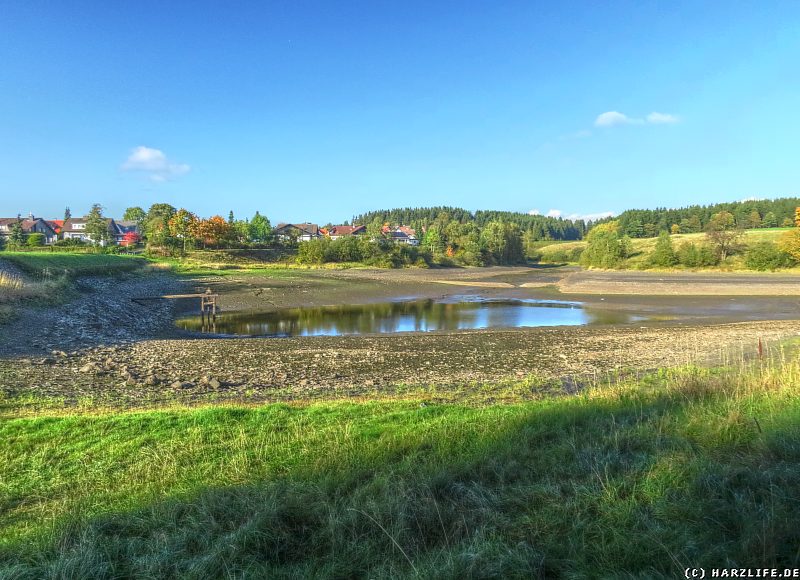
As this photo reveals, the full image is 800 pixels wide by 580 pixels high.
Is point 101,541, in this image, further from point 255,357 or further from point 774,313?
point 774,313

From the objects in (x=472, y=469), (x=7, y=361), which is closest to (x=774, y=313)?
(x=472, y=469)

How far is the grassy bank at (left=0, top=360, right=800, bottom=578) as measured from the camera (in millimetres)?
3561

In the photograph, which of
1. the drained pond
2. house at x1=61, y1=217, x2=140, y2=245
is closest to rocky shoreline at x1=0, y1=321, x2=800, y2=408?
the drained pond

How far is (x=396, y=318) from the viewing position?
3216cm

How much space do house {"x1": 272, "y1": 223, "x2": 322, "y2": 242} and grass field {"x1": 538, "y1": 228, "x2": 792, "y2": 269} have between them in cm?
7157

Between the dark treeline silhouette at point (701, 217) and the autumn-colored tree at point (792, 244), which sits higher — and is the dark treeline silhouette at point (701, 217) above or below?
above

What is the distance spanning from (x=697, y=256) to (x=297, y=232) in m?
97.1

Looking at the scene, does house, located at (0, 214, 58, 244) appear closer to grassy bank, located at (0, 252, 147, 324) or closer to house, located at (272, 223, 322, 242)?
house, located at (272, 223, 322, 242)

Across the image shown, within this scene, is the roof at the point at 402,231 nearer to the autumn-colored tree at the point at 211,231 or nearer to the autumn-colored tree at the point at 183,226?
the autumn-colored tree at the point at 211,231

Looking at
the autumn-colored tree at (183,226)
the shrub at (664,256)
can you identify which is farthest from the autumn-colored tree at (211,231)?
the shrub at (664,256)

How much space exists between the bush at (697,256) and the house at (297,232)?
78152mm

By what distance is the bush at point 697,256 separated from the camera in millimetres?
75250

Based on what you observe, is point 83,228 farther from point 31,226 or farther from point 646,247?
point 646,247

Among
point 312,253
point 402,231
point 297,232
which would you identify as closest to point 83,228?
point 297,232
